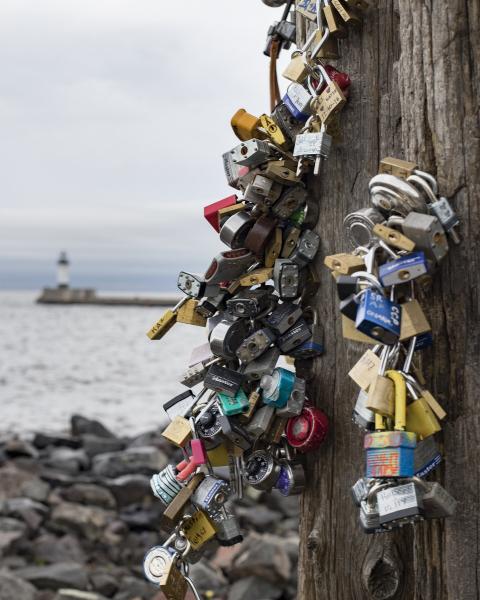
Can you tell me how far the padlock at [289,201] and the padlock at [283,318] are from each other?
0.30 metres

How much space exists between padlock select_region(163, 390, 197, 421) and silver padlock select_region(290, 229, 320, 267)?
58 cm

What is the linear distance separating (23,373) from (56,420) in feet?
33.9

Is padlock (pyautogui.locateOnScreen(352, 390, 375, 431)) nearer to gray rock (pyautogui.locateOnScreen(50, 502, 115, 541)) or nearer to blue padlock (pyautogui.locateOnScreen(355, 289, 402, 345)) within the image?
blue padlock (pyautogui.locateOnScreen(355, 289, 402, 345))

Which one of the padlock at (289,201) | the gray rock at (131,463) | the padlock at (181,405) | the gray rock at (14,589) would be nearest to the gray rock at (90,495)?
the gray rock at (131,463)

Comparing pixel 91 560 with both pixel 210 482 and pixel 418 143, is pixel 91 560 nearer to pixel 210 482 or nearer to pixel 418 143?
pixel 210 482

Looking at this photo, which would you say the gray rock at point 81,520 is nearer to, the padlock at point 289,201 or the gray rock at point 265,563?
the gray rock at point 265,563

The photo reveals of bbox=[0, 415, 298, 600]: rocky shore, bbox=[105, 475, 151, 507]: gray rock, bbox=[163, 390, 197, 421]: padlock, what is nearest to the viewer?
bbox=[163, 390, 197, 421]: padlock

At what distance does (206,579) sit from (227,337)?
21.5 ft

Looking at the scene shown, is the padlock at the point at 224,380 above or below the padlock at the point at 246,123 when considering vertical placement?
below

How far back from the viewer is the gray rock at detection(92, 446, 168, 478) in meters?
13.8

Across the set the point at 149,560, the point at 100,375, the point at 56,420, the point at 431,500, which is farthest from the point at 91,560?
the point at 100,375

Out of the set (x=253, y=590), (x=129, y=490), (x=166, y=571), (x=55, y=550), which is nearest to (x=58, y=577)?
(x=55, y=550)

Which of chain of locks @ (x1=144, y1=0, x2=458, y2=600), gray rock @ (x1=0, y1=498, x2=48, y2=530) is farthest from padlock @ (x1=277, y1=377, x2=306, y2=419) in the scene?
gray rock @ (x1=0, y1=498, x2=48, y2=530)

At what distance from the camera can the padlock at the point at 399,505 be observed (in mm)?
1961
